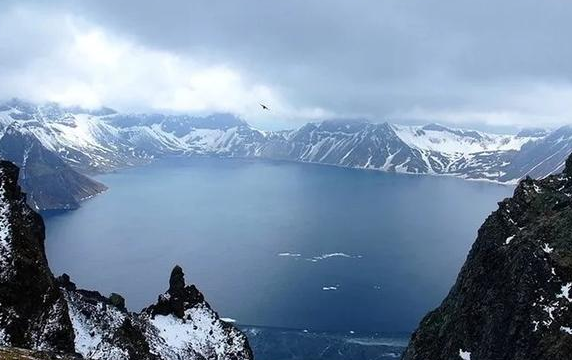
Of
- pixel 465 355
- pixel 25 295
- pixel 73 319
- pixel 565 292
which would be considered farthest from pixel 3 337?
pixel 565 292

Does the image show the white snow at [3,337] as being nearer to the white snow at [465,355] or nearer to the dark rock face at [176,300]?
the dark rock face at [176,300]

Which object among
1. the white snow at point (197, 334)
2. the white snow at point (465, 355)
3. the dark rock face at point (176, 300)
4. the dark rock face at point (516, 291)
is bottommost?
the white snow at point (197, 334)

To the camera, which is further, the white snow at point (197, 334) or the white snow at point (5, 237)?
the white snow at point (197, 334)

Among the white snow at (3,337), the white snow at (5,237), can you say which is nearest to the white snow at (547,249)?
the white snow at (3,337)

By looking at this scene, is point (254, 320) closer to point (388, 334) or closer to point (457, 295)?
point (388, 334)

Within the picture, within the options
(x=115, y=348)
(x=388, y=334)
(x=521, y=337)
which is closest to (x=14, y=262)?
(x=115, y=348)

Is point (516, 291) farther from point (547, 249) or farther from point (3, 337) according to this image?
point (3, 337)
